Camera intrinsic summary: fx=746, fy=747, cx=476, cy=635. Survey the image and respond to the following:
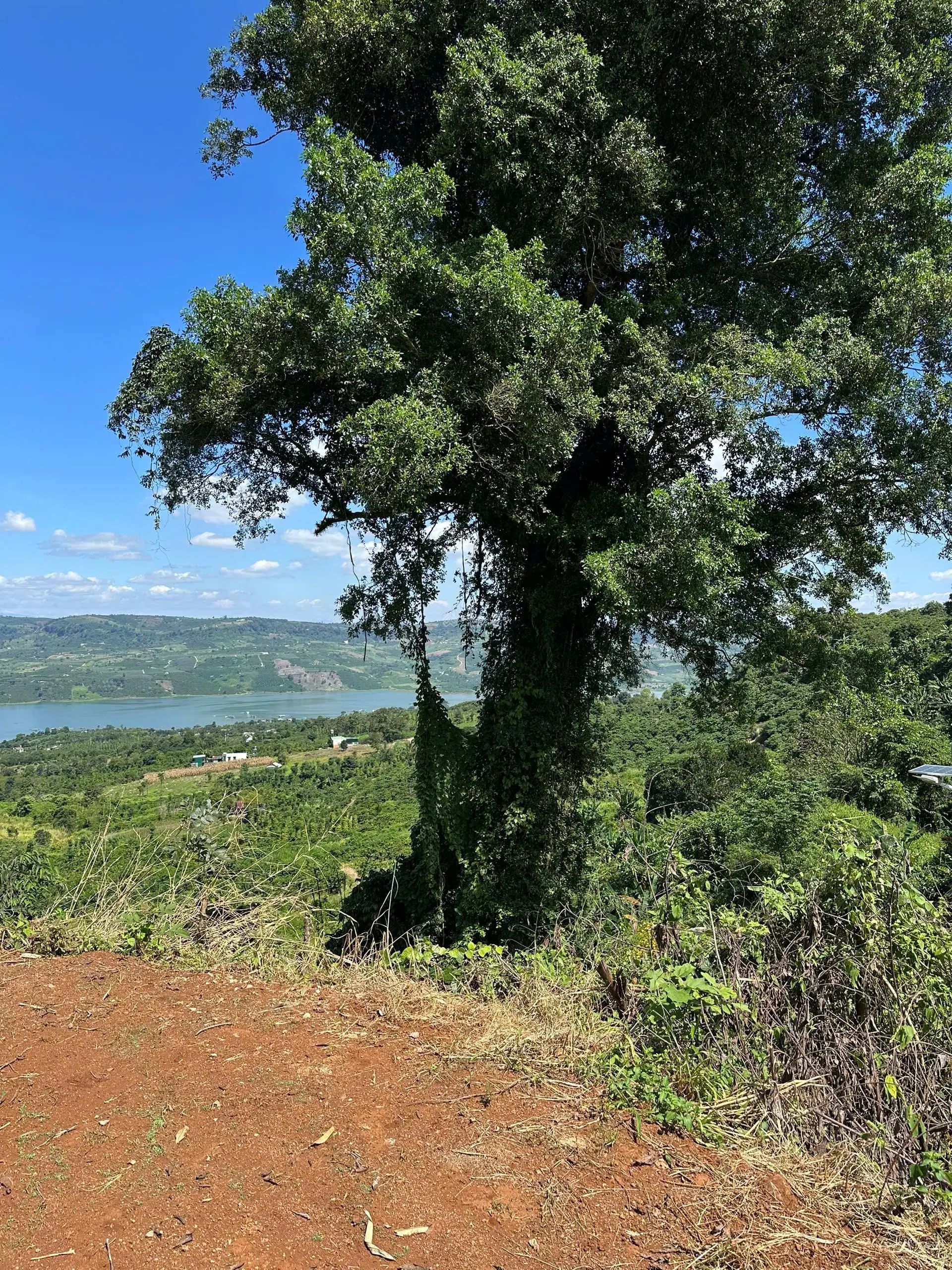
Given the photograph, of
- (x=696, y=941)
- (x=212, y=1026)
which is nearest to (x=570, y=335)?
(x=696, y=941)

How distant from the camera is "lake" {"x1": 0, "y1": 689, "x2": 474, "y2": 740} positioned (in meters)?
153

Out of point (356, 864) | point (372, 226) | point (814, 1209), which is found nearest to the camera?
point (814, 1209)

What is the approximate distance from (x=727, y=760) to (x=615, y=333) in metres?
26.0

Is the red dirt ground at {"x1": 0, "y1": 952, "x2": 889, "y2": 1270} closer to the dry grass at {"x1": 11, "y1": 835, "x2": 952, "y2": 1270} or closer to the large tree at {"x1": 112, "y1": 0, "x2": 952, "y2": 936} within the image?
the dry grass at {"x1": 11, "y1": 835, "x2": 952, "y2": 1270}

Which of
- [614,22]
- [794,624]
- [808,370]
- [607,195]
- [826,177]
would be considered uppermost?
[614,22]

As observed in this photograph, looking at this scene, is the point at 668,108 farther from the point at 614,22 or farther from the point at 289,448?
the point at 289,448

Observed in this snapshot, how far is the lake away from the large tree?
124461 mm

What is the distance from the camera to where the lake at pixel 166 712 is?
153250mm

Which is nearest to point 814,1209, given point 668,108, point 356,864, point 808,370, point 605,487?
point 808,370

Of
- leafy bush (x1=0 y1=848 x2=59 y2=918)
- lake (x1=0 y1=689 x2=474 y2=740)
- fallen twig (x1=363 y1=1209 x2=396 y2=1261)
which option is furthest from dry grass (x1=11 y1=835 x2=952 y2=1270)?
lake (x1=0 y1=689 x2=474 y2=740)

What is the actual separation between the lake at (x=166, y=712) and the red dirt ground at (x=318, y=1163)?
129 metres

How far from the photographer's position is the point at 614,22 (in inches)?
259

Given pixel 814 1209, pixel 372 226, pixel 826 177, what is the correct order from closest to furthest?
pixel 814 1209, pixel 372 226, pixel 826 177

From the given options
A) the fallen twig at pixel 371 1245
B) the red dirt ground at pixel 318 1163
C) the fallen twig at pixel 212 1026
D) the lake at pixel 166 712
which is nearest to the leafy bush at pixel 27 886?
the red dirt ground at pixel 318 1163
